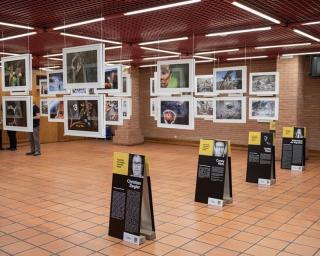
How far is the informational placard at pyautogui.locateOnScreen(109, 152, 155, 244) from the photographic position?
4898 mm

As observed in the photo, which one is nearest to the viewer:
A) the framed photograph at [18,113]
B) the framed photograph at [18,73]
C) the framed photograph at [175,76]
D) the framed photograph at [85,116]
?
the framed photograph at [85,116]

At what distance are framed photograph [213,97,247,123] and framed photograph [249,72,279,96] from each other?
1267mm

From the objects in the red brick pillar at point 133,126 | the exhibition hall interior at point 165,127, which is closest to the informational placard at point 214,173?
the exhibition hall interior at point 165,127

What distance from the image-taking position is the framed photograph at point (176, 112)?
275 inches

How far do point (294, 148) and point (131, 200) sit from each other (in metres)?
6.54

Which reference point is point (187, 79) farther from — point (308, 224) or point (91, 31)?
point (308, 224)

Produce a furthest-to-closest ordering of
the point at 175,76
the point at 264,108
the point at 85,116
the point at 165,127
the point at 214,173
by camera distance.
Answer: the point at 264,108 < the point at 165,127 < the point at 175,76 < the point at 214,173 < the point at 85,116

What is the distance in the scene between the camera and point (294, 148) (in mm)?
10102

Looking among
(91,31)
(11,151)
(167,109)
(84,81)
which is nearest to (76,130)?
(84,81)

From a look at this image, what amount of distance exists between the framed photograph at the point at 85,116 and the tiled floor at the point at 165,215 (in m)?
1.43

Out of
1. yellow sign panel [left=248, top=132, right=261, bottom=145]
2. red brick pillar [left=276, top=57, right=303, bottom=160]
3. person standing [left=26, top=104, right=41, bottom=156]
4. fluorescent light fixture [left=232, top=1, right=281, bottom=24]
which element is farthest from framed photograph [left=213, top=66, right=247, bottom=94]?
person standing [left=26, top=104, right=41, bottom=156]

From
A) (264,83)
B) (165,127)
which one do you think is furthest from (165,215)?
(264,83)

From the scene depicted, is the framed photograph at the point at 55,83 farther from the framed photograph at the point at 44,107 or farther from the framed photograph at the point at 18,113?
the framed photograph at the point at 18,113

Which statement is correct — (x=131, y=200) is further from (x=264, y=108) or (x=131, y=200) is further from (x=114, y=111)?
(x=264, y=108)
